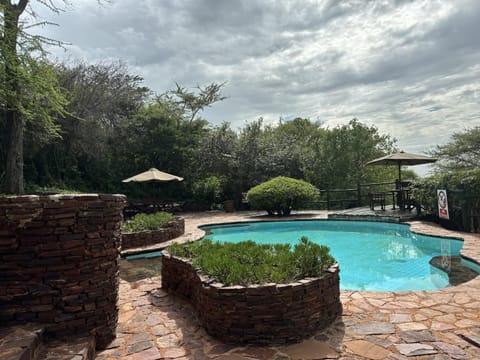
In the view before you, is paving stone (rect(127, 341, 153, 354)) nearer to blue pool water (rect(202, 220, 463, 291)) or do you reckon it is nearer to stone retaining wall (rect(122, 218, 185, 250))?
blue pool water (rect(202, 220, 463, 291))

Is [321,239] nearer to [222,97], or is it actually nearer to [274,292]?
[274,292]

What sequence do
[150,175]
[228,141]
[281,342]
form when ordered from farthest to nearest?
[228,141], [150,175], [281,342]

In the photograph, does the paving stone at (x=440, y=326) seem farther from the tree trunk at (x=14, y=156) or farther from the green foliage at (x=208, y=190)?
the green foliage at (x=208, y=190)

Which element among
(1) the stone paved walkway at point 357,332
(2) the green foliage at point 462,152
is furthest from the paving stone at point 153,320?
(2) the green foliage at point 462,152

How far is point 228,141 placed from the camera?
1500 cm

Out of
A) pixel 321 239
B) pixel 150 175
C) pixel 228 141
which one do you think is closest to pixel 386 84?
pixel 321 239

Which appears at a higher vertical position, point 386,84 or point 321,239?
point 386,84

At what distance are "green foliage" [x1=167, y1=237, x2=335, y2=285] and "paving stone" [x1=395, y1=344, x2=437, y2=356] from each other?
2.83ft

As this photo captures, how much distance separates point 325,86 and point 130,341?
448 inches

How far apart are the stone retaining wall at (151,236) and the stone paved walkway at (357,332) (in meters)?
3.03

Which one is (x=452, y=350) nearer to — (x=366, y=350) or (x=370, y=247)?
(x=366, y=350)

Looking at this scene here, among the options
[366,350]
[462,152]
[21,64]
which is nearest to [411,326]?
[366,350]

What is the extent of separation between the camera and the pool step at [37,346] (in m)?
1.86

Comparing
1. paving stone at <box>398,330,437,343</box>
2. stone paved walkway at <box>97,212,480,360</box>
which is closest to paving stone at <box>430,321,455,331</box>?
stone paved walkway at <box>97,212,480,360</box>
